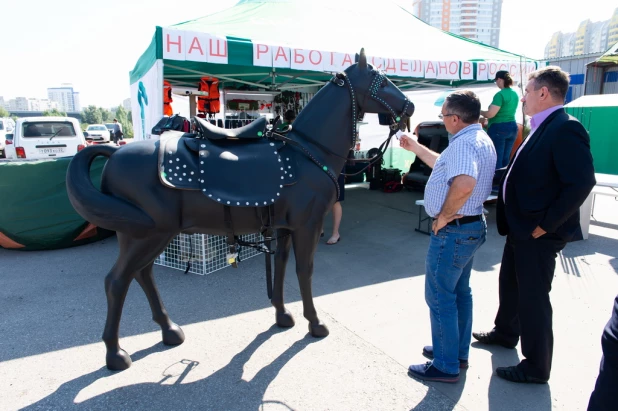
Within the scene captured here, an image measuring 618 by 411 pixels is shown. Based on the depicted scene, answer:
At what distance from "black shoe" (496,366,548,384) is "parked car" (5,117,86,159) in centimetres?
1113

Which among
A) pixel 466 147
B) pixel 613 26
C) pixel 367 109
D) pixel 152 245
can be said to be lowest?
pixel 152 245

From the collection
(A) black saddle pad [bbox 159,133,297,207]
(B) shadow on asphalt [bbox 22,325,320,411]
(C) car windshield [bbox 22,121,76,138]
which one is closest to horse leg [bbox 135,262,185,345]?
(B) shadow on asphalt [bbox 22,325,320,411]

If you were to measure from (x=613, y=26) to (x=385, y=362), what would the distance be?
69810mm

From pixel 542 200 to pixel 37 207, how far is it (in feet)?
18.2

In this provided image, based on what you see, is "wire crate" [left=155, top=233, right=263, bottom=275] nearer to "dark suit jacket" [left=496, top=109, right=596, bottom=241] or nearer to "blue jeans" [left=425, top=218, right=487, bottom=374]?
"blue jeans" [left=425, top=218, right=487, bottom=374]

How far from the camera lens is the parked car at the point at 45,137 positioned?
34.3 feet

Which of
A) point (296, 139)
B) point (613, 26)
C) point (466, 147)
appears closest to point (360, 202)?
point (296, 139)

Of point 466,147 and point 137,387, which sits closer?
point 466,147

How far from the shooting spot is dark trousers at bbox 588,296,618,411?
53.9 inches

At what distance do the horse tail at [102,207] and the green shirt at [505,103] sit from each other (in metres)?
5.29

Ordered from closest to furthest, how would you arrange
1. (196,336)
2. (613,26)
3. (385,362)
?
(385,362) → (196,336) → (613,26)

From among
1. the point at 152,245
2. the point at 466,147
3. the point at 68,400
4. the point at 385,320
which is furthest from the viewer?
the point at 385,320

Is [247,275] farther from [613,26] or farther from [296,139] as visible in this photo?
[613,26]

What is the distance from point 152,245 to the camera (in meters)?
2.44
